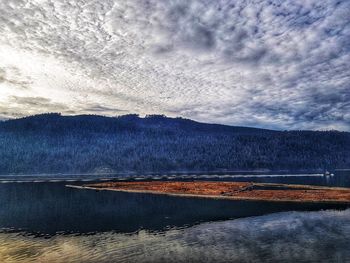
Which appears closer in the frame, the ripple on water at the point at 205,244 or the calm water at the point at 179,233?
the ripple on water at the point at 205,244

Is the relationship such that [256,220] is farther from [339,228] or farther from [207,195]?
[207,195]

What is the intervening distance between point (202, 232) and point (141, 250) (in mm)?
9226

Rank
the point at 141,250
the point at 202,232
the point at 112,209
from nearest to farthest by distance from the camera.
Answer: the point at 141,250, the point at 202,232, the point at 112,209

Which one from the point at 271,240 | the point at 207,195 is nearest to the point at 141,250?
the point at 271,240

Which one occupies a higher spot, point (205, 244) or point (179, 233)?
point (179, 233)

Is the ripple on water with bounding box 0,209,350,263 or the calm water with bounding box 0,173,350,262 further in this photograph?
the calm water with bounding box 0,173,350,262

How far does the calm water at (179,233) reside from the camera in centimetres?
2933

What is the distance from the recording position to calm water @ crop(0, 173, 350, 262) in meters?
29.3

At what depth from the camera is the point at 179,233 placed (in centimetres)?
3762

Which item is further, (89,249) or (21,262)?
(89,249)

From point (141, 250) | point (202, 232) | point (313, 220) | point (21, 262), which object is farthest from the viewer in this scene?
point (313, 220)

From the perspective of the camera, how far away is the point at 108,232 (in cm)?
3931

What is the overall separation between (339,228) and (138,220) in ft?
85.4

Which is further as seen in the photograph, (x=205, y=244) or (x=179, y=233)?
(x=179, y=233)
